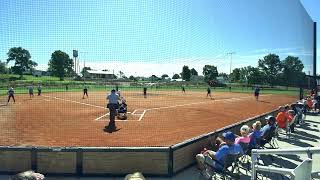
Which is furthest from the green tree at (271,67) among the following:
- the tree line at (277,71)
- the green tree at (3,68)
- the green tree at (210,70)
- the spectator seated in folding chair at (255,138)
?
the green tree at (3,68)

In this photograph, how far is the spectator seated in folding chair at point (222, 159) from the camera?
6770 mm

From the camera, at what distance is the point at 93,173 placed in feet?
24.3

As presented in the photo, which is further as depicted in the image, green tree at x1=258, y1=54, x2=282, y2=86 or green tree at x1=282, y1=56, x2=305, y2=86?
green tree at x1=282, y1=56, x2=305, y2=86

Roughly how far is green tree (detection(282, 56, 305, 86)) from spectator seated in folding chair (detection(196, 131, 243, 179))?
14.7 metres

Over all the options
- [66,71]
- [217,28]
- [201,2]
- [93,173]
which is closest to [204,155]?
[93,173]

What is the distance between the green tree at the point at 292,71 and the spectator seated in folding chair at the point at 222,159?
1469 centimetres

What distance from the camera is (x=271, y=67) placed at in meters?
19.5

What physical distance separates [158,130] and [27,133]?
4.45 meters

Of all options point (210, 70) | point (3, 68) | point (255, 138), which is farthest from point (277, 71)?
point (3, 68)

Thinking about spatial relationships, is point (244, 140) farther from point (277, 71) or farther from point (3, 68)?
point (3, 68)

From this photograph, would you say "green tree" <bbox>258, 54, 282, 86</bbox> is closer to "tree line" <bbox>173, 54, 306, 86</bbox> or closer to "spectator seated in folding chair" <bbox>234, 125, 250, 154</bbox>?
"tree line" <bbox>173, 54, 306, 86</bbox>

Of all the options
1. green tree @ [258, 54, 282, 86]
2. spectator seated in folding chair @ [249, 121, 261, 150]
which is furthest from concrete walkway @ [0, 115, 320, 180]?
green tree @ [258, 54, 282, 86]

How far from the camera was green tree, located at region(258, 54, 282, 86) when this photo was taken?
1969cm

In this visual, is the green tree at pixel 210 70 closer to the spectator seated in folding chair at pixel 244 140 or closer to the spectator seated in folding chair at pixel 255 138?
the spectator seated in folding chair at pixel 255 138
